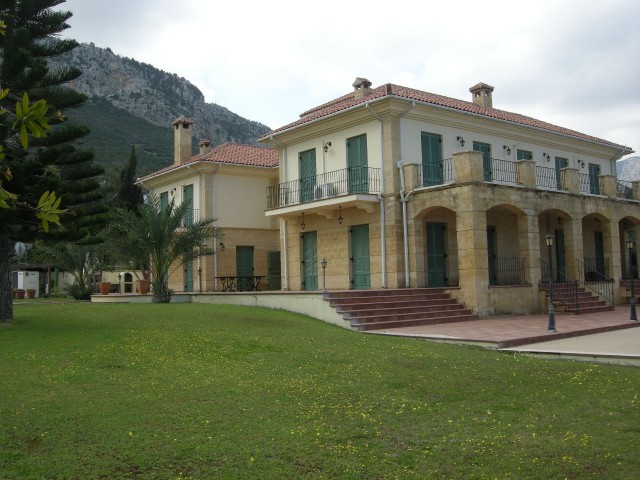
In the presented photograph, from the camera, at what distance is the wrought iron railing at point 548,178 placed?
25294mm

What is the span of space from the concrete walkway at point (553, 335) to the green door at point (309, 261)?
24.4 ft

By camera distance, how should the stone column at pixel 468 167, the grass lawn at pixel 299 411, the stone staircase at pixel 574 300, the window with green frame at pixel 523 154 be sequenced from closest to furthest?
the grass lawn at pixel 299 411 → the stone column at pixel 468 167 → the stone staircase at pixel 574 300 → the window with green frame at pixel 523 154

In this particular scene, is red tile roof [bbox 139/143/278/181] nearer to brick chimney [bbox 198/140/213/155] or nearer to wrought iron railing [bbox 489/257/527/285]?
brick chimney [bbox 198/140/213/155]

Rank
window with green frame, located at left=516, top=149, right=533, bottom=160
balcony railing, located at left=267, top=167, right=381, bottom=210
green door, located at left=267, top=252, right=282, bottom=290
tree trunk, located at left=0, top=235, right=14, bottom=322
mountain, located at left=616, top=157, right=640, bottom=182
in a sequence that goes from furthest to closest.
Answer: mountain, located at left=616, top=157, right=640, bottom=182 < green door, located at left=267, top=252, right=282, bottom=290 < window with green frame, located at left=516, top=149, right=533, bottom=160 < balcony railing, located at left=267, top=167, right=381, bottom=210 < tree trunk, located at left=0, top=235, right=14, bottom=322

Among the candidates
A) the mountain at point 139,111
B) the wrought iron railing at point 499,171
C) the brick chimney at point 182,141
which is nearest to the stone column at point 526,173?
the wrought iron railing at point 499,171

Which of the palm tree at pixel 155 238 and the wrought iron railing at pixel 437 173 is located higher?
the wrought iron railing at pixel 437 173

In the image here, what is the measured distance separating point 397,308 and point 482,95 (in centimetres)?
1555

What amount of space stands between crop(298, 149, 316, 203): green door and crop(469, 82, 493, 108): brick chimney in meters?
9.92

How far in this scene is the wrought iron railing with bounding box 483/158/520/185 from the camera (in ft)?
77.4

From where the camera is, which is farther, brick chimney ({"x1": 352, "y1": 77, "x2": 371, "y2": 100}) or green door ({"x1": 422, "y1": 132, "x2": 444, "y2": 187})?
brick chimney ({"x1": 352, "y1": 77, "x2": 371, "y2": 100})

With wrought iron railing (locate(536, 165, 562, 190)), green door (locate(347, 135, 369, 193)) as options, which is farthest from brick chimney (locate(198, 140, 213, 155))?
wrought iron railing (locate(536, 165, 562, 190))

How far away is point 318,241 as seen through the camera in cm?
2369

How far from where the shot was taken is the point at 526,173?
21188mm

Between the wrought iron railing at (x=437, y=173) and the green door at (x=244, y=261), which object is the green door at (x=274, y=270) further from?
the wrought iron railing at (x=437, y=173)
